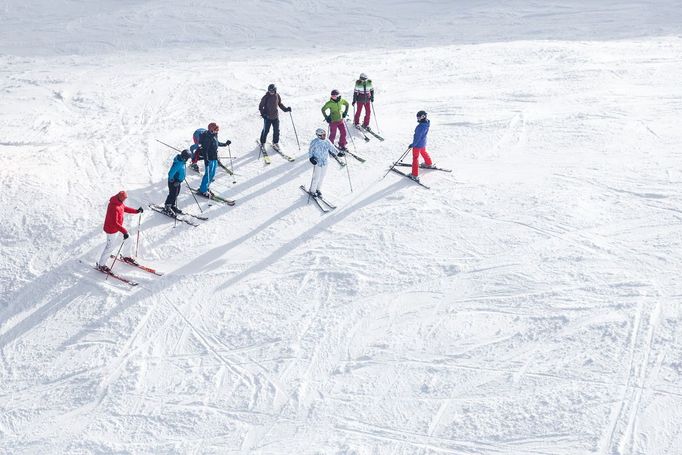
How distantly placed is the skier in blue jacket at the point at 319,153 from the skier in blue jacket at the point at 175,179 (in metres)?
2.45

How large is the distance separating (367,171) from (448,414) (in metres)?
6.92

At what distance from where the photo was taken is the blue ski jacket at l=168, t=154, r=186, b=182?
12180 mm

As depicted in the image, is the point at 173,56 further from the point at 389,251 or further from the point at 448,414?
the point at 448,414

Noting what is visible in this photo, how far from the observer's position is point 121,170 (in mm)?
14703

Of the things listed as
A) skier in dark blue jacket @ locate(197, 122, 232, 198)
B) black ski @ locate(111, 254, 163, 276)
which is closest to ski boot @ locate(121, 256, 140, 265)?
black ski @ locate(111, 254, 163, 276)

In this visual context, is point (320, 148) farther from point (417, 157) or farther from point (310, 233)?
point (417, 157)

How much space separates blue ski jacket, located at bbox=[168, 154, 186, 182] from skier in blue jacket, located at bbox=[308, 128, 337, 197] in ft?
8.34

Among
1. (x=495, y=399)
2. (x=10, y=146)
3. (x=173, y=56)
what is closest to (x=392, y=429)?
(x=495, y=399)

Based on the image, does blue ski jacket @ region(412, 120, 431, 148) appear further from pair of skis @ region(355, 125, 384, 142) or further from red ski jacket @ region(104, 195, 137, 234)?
red ski jacket @ region(104, 195, 137, 234)

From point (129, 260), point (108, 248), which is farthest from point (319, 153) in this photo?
point (108, 248)

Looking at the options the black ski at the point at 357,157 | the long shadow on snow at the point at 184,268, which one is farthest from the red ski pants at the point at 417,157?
the long shadow on snow at the point at 184,268

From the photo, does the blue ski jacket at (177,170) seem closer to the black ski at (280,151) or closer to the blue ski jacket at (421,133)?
the black ski at (280,151)

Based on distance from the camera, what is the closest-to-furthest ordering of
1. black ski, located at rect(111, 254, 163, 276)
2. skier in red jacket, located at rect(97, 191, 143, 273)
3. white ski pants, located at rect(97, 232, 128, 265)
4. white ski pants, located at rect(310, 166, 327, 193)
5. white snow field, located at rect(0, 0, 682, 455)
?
1. white snow field, located at rect(0, 0, 682, 455)
2. skier in red jacket, located at rect(97, 191, 143, 273)
3. white ski pants, located at rect(97, 232, 128, 265)
4. black ski, located at rect(111, 254, 163, 276)
5. white ski pants, located at rect(310, 166, 327, 193)

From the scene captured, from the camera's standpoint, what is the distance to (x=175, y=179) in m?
12.3
